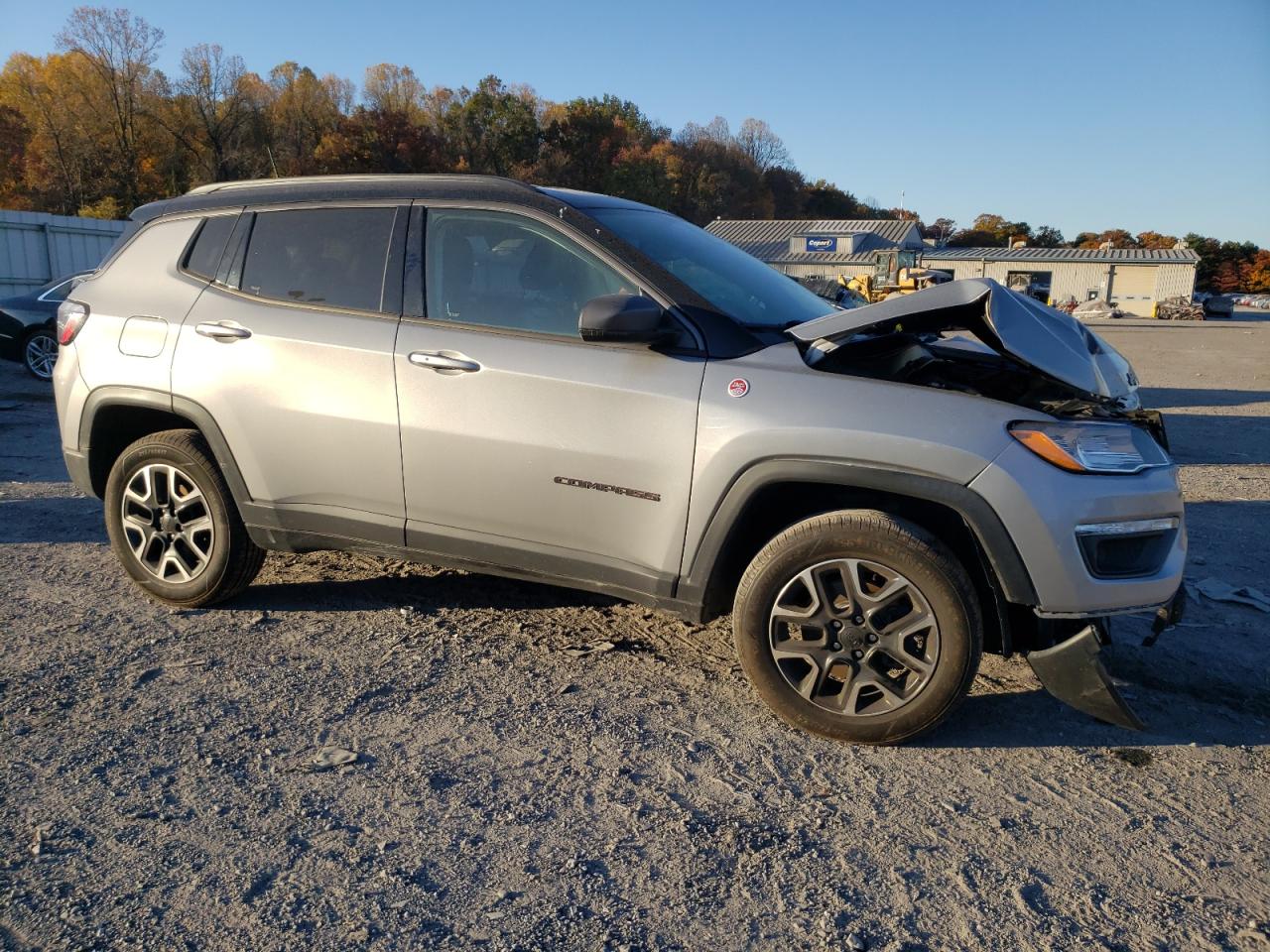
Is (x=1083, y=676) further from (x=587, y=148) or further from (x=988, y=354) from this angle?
(x=587, y=148)

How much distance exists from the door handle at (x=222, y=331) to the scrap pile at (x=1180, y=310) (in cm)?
6095

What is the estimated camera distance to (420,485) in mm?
3861

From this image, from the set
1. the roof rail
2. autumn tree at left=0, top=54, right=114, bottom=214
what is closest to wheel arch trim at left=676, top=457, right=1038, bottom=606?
the roof rail

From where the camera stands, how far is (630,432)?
3.46m

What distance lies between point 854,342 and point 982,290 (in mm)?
504

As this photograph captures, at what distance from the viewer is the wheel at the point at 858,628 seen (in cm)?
318

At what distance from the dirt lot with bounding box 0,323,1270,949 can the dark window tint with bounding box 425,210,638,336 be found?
4.84ft

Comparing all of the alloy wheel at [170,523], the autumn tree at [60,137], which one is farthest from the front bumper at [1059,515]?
the autumn tree at [60,137]

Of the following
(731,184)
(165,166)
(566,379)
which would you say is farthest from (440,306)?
(731,184)

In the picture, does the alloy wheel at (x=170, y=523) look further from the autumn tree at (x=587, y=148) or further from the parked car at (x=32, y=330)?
the autumn tree at (x=587, y=148)

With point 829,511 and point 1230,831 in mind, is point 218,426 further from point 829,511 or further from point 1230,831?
point 1230,831

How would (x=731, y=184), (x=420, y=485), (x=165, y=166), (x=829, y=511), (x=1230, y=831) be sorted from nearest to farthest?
(x=1230, y=831), (x=829, y=511), (x=420, y=485), (x=165, y=166), (x=731, y=184)

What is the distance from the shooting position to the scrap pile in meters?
54.3

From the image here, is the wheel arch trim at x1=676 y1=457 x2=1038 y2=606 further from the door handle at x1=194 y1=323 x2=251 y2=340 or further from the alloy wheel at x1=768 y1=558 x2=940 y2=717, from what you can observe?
the door handle at x1=194 y1=323 x2=251 y2=340
